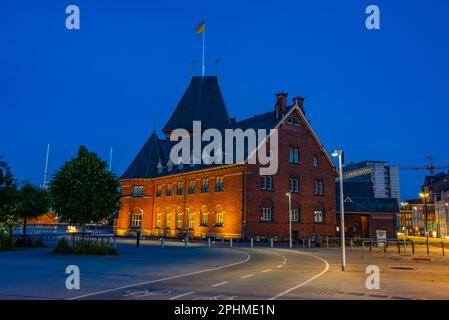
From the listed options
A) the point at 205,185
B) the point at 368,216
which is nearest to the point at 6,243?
the point at 205,185

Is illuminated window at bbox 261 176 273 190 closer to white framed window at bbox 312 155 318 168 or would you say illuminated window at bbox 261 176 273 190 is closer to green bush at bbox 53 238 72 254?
white framed window at bbox 312 155 318 168

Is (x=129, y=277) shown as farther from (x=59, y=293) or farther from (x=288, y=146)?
(x=288, y=146)

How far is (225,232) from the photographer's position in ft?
160

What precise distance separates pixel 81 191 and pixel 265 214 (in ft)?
82.3

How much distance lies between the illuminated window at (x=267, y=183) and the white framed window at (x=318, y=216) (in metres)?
7.98

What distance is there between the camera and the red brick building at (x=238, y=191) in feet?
157

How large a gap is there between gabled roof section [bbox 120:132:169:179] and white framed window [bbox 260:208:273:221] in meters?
23.4

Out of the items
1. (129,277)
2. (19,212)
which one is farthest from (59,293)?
(19,212)

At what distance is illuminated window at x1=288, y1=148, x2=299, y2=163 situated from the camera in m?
51.1

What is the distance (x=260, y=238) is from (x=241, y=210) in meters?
3.98

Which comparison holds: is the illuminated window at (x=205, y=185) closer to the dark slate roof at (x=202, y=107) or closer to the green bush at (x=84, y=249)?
the dark slate roof at (x=202, y=107)

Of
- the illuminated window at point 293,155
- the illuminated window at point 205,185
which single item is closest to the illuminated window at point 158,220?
the illuminated window at point 205,185
